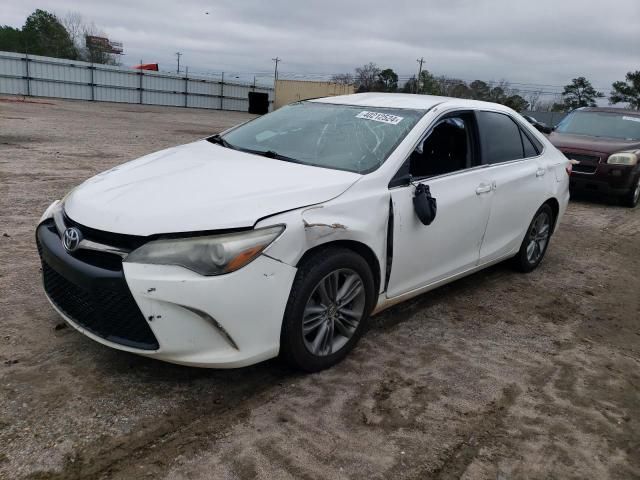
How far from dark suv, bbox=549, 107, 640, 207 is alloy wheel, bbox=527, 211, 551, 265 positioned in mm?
4248

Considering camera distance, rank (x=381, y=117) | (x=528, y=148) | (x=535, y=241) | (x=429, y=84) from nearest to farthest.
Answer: (x=381, y=117), (x=528, y=148), (x=535, y=241), (x=429, y=84)

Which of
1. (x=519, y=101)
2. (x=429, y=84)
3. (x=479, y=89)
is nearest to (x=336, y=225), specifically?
(x=519, y=101)

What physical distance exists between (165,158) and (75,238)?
110 cm

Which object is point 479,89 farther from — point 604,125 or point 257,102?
point 604,125

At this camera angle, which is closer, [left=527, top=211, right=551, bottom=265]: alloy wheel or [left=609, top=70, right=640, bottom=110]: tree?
[left=527, top=211, right=551, bottom=265]: alloy wheel

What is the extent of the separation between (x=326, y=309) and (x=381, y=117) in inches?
61.6

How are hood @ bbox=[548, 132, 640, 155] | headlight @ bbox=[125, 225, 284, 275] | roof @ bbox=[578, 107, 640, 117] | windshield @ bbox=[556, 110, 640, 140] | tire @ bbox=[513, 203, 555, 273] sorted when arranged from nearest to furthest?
1. headlight @ bbox=[125, 225, 284, 275]
2. tire @ bbox=[513, 203, 555, 273]
3. hood @ bbox=[548, 132, 640, 155]
4. windshield @ bbox=[556, 110, 640, 140]
5. roof @ bbox=[578, 107, 640, 117]

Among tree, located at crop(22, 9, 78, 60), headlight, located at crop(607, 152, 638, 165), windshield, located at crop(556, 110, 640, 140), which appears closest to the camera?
headlight, located at crop(607, 152, 638, 165)

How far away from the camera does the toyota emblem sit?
279 centimetres

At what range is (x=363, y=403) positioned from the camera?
2.96 m

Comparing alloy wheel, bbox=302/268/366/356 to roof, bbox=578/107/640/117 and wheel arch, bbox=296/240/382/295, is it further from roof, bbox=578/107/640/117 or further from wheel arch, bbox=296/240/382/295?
roof, bbox=578/107/640/117

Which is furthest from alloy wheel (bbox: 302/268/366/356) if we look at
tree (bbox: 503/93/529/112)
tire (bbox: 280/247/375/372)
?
tree (bbox: 503/93/529/112)

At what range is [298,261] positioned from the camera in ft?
9.28

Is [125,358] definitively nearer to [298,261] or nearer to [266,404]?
[266,404]
